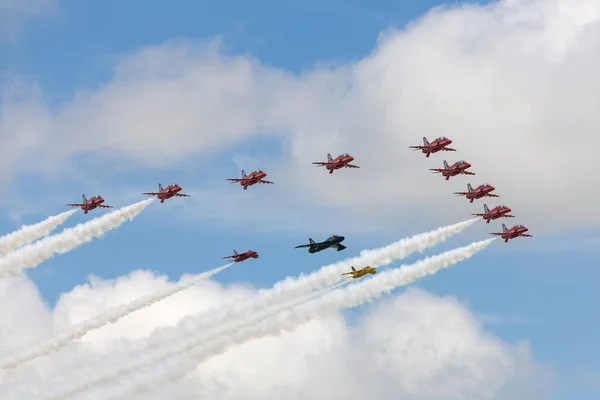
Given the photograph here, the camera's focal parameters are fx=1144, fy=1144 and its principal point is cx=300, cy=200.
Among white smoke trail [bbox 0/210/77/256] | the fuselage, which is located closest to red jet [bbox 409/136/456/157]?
the fuselage

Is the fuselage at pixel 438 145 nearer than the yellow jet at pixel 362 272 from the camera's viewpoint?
No

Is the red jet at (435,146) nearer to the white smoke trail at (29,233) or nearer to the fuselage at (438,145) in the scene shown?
the fuselage at (438,145)

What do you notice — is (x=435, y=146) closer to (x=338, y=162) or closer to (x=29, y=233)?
(x=338, y=162)

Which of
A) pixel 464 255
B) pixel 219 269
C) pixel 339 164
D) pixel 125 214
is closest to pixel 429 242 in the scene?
pixel 464 255

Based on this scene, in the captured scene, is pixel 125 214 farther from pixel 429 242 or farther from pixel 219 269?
pixel 429 242

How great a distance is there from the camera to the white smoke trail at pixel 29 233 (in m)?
188

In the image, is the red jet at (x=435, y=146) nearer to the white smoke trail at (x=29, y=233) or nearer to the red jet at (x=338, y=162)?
the red jet at (x=338, y=162)

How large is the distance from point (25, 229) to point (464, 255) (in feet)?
245

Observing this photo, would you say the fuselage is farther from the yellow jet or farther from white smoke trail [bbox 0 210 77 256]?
white smoke trail [bbox 0 210 77 256]

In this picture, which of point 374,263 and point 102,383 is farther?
point 374,263

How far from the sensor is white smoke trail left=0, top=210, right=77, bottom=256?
188 meters

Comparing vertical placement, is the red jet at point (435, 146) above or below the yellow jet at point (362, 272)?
above

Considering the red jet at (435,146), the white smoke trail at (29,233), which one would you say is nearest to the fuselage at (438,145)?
the red jet at (435,146)

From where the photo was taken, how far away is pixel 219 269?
7835 inches
